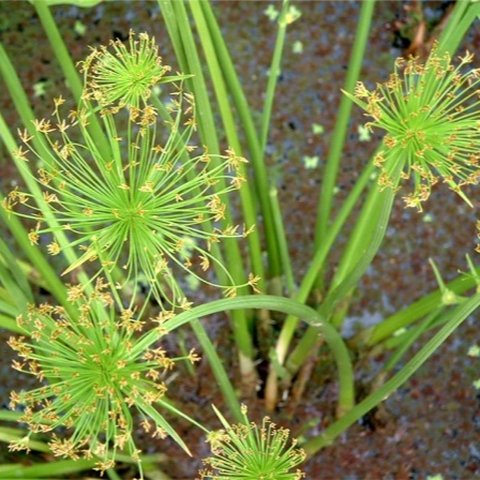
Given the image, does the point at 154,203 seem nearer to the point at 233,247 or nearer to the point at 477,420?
the point at 233,247

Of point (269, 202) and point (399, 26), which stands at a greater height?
point (399, 26)

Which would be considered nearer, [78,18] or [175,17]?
[175,17]

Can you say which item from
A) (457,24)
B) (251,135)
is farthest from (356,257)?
(457,24)

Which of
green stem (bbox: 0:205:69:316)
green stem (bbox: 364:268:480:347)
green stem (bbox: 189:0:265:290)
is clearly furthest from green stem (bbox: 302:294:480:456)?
green stem (bbox: 0:205:69:316)

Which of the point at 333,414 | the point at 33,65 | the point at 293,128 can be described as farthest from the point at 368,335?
the point at 33,65

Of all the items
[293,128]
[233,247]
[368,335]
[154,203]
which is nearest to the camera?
[154,203]

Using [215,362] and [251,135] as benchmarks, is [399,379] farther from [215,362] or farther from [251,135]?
[251,135]

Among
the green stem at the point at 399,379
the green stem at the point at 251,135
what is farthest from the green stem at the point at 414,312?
the green stem at the point at 251,135

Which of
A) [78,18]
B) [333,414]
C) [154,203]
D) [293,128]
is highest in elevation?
[78,18]
